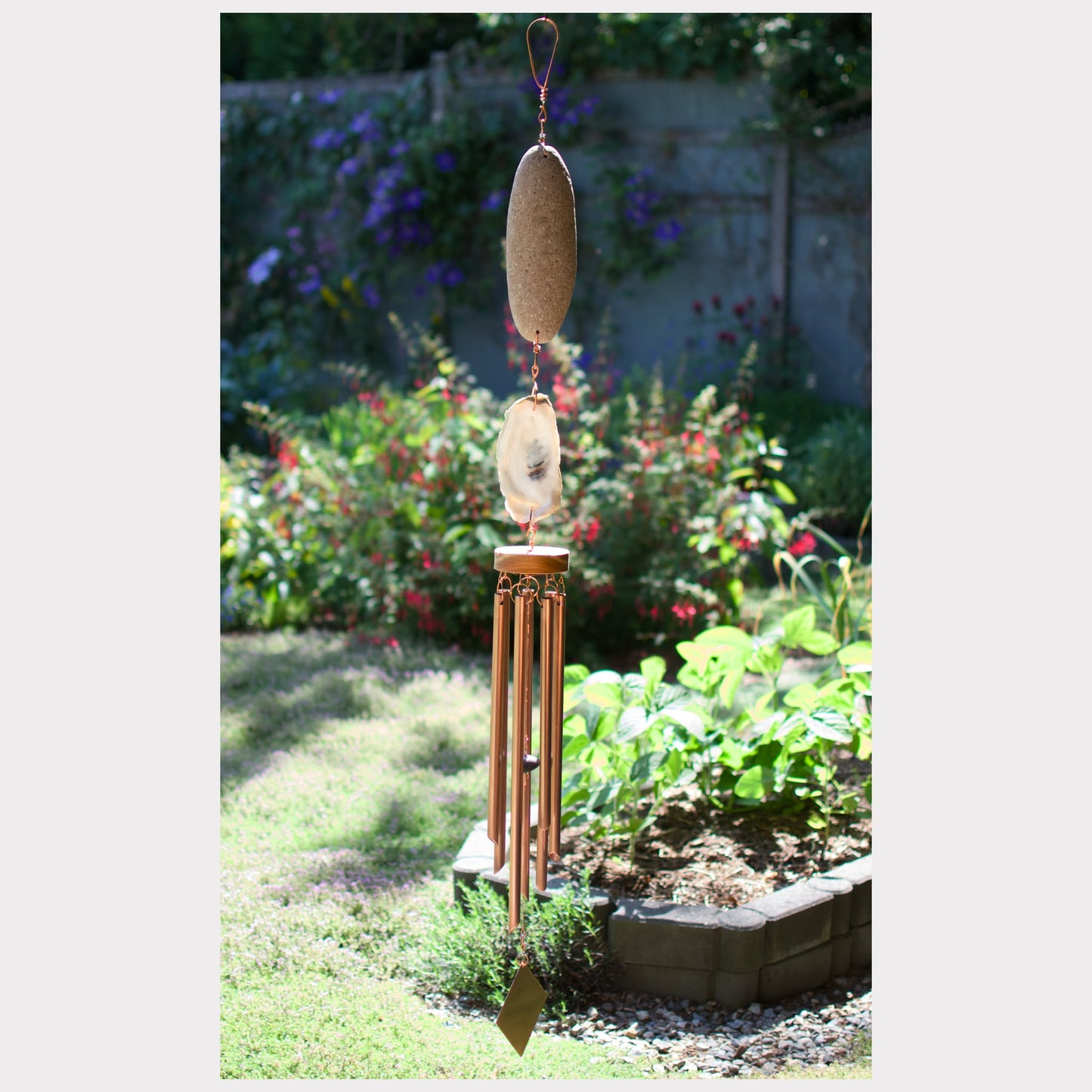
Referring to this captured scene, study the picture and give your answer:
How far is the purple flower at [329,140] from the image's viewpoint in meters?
8.49

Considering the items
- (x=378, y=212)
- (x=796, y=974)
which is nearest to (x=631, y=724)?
(x=796, y=974)

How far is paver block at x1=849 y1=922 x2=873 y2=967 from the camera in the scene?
2.75 m

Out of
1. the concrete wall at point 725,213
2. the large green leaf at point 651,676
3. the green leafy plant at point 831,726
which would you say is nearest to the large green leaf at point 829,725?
the green leafy plant at point 831,726

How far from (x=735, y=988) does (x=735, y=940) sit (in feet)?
0.39

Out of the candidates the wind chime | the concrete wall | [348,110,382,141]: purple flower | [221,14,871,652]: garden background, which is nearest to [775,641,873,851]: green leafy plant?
the wind chime

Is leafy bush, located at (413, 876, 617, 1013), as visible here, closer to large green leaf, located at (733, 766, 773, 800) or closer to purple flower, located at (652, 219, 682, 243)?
large green leaf, located at (733, 766, 773, 800)

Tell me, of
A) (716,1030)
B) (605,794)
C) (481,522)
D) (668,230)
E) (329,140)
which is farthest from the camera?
(329,140)

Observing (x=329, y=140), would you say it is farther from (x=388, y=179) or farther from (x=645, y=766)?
(x=645, y=766)

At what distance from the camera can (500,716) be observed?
84.4 inches

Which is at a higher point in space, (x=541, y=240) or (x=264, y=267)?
(x=264, y=267)

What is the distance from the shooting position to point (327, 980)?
8.59 ft

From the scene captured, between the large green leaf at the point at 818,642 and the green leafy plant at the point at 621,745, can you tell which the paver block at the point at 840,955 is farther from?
the large green leaf at the point at 818,642

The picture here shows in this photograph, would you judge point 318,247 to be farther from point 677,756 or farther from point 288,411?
point 677,756

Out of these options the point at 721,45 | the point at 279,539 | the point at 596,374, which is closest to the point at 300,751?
the point at 279,539
